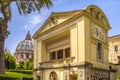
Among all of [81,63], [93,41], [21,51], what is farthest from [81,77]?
[21,51]

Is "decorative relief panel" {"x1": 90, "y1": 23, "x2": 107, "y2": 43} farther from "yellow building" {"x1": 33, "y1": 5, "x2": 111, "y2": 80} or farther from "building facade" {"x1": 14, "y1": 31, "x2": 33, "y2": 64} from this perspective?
"building facade" {"x1": 14, "y1": 31, "x2": 33, "y2": 64}

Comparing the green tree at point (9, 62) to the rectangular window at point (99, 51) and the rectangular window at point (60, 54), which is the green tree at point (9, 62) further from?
the rectangular window at point (99, 51)

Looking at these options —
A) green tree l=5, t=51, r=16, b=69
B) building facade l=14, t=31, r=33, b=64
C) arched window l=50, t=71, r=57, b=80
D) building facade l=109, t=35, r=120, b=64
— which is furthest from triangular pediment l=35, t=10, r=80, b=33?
building facade l=14, t=31, r=33, b=64

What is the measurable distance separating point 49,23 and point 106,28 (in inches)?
255

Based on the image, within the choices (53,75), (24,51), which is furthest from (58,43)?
(24,51)

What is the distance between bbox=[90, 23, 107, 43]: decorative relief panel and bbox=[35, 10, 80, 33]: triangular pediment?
2.25m

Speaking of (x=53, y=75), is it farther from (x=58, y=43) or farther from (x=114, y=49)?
(x=114, y=49)

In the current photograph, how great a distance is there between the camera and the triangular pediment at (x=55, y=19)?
2319 centimetres

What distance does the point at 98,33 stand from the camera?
76.7 feet

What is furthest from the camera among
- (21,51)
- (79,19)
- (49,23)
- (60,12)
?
(21,51)

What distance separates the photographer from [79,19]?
2136 centimetres

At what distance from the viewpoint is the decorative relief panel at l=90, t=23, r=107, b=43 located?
22211 millimetres

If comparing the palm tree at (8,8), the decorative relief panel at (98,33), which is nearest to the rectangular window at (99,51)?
the decorative relief panel at (98,33)

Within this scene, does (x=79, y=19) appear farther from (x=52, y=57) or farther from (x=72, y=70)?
(x=52, y=57)
